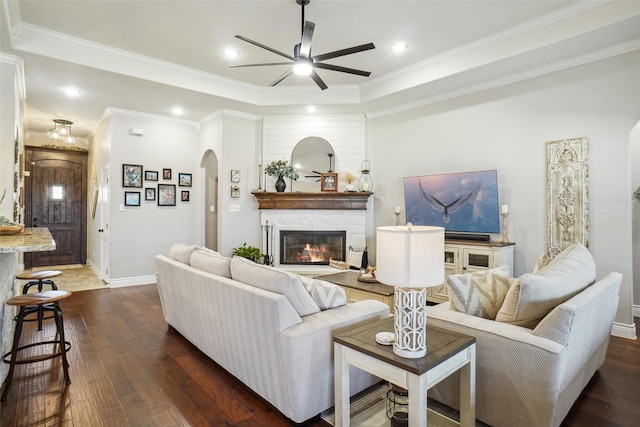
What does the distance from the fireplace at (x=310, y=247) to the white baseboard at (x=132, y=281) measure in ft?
7.36

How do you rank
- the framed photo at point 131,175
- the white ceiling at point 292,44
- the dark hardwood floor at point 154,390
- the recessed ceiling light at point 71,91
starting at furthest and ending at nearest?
the framed photo at point 131,175 < the recessed ceiling light at point 71,91 < the white ceiling at point 292,44 < the dark hardwood floor at point 154,390

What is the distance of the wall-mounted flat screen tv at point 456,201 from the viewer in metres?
4.38

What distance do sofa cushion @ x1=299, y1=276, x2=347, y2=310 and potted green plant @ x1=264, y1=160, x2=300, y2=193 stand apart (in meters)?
3.57

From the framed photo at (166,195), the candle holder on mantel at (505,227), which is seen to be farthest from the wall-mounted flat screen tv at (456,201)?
the framed photo at (166,195)

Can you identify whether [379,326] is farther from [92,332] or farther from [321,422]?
[92,332]

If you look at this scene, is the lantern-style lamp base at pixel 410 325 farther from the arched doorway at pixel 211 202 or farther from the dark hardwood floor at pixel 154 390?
the arched doorway at pixel 211 202

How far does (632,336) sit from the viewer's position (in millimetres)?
3422

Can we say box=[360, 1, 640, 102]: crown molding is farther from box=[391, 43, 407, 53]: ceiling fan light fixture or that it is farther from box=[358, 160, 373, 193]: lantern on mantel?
box=[358, 160, 373, 193]: lantern on mantel

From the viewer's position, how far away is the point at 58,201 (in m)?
7.55

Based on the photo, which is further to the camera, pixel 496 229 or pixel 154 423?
pixel 496 229

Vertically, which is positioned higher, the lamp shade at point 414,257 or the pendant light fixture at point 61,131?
the pendant light fixture at point 61,131

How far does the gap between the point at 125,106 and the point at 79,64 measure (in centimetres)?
155

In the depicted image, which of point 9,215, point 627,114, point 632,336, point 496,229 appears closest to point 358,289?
point 496,229

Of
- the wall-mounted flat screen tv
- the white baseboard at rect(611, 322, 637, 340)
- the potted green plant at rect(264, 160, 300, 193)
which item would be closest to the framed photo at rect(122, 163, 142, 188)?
the potted green plant at rect(264, 160, 300, 193)
